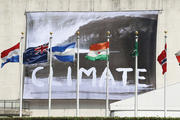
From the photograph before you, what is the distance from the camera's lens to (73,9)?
204 ft

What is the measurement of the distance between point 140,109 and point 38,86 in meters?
17.8

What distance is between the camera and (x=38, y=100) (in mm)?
60188

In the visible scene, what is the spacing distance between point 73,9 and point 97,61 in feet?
20.6

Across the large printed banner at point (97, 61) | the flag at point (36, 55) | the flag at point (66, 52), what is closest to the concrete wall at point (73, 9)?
the large printed banner at point (97, 61)

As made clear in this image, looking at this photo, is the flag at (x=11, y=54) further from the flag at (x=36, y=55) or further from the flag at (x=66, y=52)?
the flag at (x=66, y=52)

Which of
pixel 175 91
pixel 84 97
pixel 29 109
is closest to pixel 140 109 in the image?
pixel 175 91

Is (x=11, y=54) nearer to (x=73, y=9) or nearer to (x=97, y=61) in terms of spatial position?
(x=97, y=61)

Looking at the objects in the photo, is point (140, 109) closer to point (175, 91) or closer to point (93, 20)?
point (175, 91)

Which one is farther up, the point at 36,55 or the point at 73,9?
the point at 73,9

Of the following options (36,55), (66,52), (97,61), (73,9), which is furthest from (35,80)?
(66,52)

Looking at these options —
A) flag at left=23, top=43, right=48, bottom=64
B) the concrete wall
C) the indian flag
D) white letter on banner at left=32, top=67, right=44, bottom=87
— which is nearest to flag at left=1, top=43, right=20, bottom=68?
flag at left=23, top=43, right=48, bottom=64

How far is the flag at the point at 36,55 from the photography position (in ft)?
140

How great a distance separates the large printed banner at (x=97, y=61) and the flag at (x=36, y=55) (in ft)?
54.4

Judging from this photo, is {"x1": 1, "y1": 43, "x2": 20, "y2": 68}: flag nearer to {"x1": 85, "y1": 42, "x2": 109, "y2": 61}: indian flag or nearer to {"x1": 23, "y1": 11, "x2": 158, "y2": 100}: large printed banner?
{"x1": 85, "y1": 42, "x2": 109, "y2": 61}: indian flag
